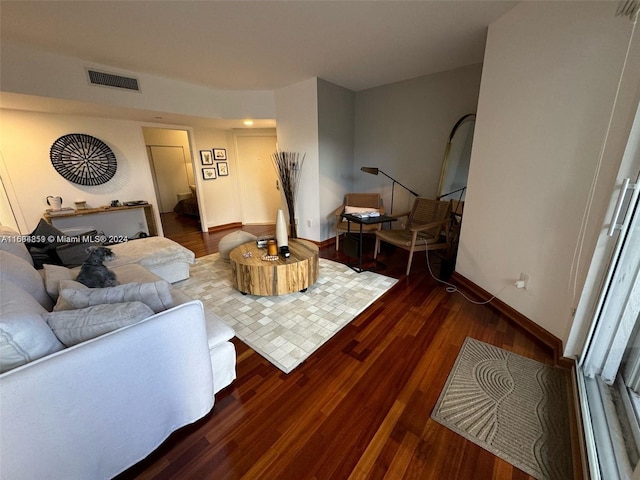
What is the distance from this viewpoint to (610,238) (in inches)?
53.9

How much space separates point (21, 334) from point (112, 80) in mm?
3371

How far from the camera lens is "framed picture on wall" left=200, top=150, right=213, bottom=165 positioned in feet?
16.2

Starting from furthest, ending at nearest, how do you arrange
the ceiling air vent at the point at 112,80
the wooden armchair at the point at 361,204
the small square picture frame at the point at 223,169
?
the small square picture frame at the point at 223,169
the wooden armchair at the point at 361,204
the ceiling air vent at the point at 112,80

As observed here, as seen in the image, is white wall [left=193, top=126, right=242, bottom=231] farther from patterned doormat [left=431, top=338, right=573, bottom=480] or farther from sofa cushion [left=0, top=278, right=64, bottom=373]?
patterned doormat [left=431, top=338, right=573, bottom=480]

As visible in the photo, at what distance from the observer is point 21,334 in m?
0.91

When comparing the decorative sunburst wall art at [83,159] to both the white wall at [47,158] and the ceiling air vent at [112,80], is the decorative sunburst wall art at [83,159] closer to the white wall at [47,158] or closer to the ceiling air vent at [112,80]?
the white wall at [47,158]

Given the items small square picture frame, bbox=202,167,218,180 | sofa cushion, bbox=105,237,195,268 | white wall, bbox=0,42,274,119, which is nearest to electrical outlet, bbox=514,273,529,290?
sofa cushion, bbox=105,237,195,268

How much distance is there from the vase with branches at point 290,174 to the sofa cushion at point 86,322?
2.99 meters

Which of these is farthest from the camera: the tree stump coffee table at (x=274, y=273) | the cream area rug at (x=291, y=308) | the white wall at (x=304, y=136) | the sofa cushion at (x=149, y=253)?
the white wall at (x=304, y=136)

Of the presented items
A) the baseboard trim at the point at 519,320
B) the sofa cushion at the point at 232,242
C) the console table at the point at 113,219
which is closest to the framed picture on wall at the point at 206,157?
the console table at the point at 113,219

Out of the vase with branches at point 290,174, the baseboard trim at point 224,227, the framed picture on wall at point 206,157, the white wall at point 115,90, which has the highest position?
the white wall at point 115,90

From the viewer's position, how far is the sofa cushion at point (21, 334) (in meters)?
0.88

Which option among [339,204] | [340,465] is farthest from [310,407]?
[339,204]

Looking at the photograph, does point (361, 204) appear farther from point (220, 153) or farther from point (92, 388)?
point (92, 388)
